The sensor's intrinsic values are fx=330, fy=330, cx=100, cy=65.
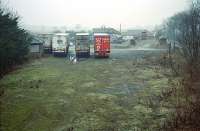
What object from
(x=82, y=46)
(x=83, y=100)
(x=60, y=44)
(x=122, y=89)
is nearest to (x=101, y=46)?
(x=82, y=46)

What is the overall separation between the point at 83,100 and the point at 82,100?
0.20 ft

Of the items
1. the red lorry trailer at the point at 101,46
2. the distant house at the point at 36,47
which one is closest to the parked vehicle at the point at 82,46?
the red lorry trailer at the point at 101,46

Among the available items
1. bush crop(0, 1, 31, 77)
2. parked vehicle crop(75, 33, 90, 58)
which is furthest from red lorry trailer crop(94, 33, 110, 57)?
bush crop(0, 1, 31, 77)

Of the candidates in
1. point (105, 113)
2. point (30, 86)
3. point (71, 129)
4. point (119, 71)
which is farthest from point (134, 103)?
point (119, 71)

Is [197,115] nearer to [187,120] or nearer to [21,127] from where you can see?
[187,120]

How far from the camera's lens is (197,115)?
49.2ft

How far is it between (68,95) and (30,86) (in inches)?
170

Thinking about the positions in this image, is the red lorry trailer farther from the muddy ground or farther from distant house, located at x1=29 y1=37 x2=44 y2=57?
the muddy ground

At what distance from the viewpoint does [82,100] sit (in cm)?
1977

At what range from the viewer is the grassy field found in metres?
15.2

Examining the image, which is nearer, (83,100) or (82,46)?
(83,100)

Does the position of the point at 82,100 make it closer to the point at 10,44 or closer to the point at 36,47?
the point at 10,44

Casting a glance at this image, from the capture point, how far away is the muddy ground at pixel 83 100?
49.8 feet

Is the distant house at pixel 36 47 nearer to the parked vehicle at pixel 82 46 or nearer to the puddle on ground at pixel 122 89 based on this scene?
the parked vehicle at pixel 82 46
